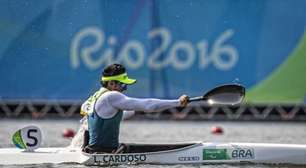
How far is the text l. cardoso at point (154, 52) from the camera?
19750 mm

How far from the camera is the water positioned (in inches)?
667

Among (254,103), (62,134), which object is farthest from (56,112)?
(254,103)

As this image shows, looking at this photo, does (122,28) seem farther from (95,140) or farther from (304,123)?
(95,140)

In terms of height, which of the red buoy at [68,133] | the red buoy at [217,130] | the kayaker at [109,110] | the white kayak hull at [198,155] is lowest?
the white kayak hull at [198,155]

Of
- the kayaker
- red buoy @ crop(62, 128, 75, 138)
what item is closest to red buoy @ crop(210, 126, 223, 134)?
red buoy @ crop(62, 128, 75, 138)

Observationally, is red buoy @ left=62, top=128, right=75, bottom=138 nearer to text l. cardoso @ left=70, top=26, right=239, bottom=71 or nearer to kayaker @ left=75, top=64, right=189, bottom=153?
text l. cardoso @ left=70, top=26, right=239, bottom=71

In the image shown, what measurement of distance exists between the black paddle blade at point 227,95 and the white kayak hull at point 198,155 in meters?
0.59

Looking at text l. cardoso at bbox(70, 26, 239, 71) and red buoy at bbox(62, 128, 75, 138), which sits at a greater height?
text l. cardoso at bbox(70, 26, 239, 71)

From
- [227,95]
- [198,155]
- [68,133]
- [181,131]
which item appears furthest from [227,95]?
[181,131]

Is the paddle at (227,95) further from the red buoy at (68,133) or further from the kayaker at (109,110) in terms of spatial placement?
the red buoy at (68,133)

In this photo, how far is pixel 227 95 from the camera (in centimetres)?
1244

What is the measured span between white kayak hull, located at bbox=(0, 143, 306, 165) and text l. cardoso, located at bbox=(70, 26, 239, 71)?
754cm

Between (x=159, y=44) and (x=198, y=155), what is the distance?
7784mm

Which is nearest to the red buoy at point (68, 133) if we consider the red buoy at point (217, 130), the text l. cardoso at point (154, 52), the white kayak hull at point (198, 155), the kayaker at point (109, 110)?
the text l. cardoso at point (154, 52)
